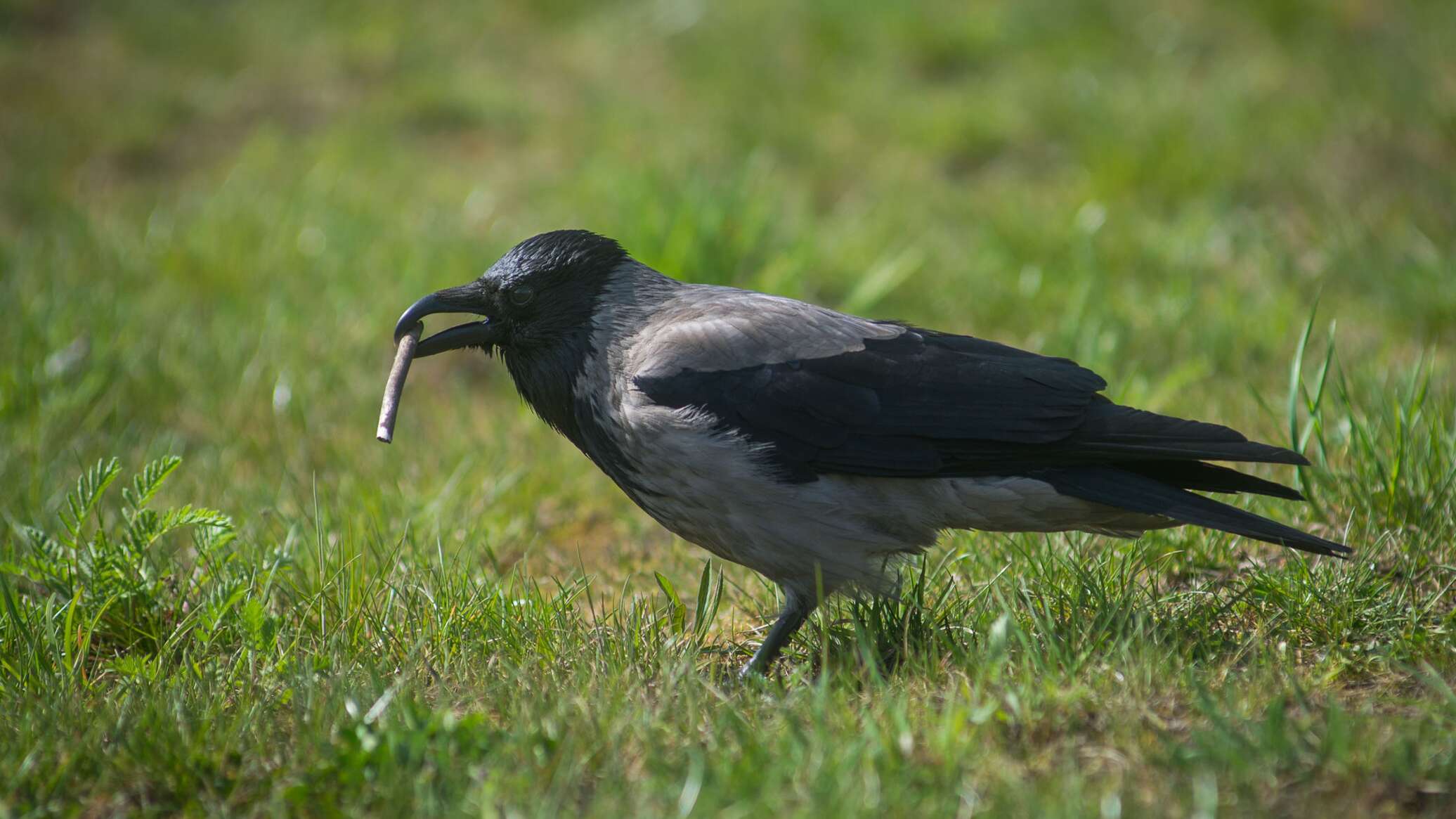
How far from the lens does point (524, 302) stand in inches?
142

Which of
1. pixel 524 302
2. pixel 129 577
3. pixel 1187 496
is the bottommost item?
pixel 129 577

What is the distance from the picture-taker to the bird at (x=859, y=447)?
3.12 metres

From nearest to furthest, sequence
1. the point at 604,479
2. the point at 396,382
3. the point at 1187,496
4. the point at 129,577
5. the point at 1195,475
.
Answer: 1. the point at 1187,496
2. the point at 1195,475
3. the point at 129,577
4. the point at 396,382
5. the point at 604,479

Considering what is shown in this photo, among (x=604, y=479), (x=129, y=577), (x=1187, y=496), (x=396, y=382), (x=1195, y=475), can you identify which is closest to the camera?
(x=1187, y=496)

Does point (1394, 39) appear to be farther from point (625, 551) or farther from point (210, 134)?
point (210, 134)

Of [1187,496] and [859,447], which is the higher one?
[1187,496]

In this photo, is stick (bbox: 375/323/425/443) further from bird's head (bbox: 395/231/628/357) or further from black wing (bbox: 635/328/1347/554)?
black wing (bbox: 635/328/1347/554)

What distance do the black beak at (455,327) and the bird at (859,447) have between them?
42 cm

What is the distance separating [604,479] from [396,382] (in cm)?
128

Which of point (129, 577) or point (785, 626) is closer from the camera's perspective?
point (785, 626)

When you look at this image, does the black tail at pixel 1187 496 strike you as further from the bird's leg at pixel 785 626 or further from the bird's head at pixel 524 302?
the bird's head at pixel 524 302

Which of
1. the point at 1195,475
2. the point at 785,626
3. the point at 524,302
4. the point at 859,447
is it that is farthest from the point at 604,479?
the point at 1195,475

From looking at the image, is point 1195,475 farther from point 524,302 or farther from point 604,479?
point 604,479

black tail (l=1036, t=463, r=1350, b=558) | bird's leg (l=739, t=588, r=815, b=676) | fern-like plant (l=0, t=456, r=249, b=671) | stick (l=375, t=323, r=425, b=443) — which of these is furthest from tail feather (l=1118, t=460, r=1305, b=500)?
fern-like plant (l=0, t=456, r=249, b=671)
